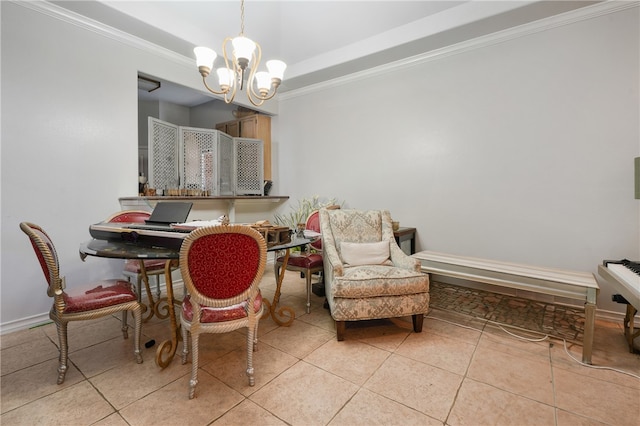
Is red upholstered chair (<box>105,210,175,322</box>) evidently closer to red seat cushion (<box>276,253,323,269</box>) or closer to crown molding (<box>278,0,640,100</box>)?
red seat cushion (<box>276,253,323,269</box>)

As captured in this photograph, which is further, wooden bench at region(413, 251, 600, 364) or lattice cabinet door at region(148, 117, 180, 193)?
lattice cabinet door at region(148, 117, 180, 193)

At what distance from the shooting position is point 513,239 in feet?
10.1

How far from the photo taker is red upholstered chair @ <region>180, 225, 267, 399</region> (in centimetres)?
148

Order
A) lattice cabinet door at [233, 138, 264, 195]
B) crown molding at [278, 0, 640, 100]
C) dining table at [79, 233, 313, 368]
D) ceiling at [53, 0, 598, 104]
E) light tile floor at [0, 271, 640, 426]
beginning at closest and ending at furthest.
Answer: light tile floor at [0, 271, 640, 426], dining table at [79, 233, 313, 368], crown molding at [278, 0, 640, 100], ceiling at [53, 0, 598, 104], lattice cabinet door at [233, 138, 264, 195]

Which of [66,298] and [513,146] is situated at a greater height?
[513,146]

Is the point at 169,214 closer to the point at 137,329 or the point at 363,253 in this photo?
the point at 137,329

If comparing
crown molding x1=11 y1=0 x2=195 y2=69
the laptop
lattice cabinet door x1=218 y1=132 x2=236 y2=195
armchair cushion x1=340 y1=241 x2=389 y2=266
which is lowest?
armchair cushion x1=340 y1=241 x2=389 y2=266

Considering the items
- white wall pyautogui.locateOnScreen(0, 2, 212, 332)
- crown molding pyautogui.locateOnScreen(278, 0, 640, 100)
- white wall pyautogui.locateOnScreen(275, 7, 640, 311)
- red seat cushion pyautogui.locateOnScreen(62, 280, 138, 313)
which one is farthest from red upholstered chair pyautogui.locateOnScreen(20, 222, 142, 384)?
crown molding pyautogui.locateOnScreen(278, 0, 640, 100)

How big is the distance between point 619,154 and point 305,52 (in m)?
3.71

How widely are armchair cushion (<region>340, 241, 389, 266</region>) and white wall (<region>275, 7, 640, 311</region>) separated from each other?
1.17m

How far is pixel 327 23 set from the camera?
3.52 meters

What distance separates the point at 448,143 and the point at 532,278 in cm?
184

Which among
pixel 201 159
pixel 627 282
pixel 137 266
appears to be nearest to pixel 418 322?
pixel 627 282

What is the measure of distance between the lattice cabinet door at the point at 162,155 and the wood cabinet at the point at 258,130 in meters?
1.41
